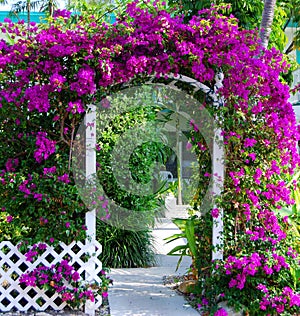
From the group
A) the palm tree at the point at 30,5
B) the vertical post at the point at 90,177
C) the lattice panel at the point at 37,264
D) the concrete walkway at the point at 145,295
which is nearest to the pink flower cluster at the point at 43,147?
the vertical post at the point at 90,177

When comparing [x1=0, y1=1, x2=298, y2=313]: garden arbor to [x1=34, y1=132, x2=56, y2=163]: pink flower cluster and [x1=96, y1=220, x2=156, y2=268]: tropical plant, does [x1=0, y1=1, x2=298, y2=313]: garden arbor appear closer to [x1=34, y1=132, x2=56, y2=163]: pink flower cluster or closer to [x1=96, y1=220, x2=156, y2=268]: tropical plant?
[x1=34, y1=132, x2=56, y2=163]: pink flower cluster

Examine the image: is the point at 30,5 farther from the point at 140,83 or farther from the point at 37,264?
the point at 37,264

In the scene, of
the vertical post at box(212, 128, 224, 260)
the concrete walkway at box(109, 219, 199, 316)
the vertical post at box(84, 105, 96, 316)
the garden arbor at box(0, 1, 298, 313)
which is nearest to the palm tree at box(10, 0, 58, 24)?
the concrete walkway at box(109, 219, 199, 316)

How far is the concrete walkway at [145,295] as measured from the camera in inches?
177

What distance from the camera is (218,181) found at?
4465 millimetres

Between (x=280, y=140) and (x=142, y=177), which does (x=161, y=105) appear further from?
(x=280, y=140)

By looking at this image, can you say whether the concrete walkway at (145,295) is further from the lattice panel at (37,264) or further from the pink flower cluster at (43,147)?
the pink flower cluster at (43,147)

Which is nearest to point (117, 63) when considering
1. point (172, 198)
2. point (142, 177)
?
point (142, 177)

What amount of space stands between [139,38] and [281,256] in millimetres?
2289

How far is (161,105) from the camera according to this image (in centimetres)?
785

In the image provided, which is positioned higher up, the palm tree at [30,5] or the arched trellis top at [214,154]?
the palm tree at [30,5]

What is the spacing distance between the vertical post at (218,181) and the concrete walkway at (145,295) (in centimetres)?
66

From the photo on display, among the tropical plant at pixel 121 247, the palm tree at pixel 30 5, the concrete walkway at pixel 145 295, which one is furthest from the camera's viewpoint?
the palm tree at pixel 30 5

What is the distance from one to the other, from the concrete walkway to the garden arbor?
41 centimetres
